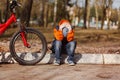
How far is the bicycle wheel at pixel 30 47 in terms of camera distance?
26.7ft

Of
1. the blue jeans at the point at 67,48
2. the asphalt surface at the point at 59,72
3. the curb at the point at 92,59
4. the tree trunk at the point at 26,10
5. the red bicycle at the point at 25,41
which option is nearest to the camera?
the asphalt surface at the point at 59,72

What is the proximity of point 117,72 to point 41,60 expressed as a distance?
190 cm

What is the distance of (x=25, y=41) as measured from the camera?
824 cm

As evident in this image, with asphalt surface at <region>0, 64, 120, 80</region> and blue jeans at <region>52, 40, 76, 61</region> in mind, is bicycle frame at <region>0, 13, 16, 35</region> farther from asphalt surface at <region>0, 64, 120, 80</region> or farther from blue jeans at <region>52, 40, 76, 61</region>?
blue jeans at <region>52, 40, 76, 61</region>

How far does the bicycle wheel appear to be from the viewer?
8.13m

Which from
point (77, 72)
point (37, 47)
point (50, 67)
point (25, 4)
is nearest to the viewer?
point (77, 72)

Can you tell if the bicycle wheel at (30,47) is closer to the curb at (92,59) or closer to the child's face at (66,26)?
the curb at (92,59)

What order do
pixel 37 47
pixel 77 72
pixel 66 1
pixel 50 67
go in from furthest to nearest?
1. pixel 66 1
2. pixel 37 47
3. pixel 50 67
4. pixel 77 72

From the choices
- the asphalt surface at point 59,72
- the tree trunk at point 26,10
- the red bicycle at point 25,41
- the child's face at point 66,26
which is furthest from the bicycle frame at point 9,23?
the tree trunk at point 26,10

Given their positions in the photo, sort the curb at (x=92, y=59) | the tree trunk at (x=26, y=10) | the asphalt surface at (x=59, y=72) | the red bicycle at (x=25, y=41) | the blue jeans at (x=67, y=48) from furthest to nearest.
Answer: the tree trunk at (x=26, y=10) → the curb at (x=92, y=59) → the blue jeans at (x=67, y=48) → the red bicycle at (x=25, y=41) → the asphalt surface at (x=59, y=72)

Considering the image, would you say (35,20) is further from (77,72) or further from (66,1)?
(77,72)

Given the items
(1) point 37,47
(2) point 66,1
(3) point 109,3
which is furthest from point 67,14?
(1) point 37,47

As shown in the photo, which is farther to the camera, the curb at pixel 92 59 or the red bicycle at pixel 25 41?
the curb at pixel 92 59

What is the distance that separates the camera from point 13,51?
8094 millimetres
